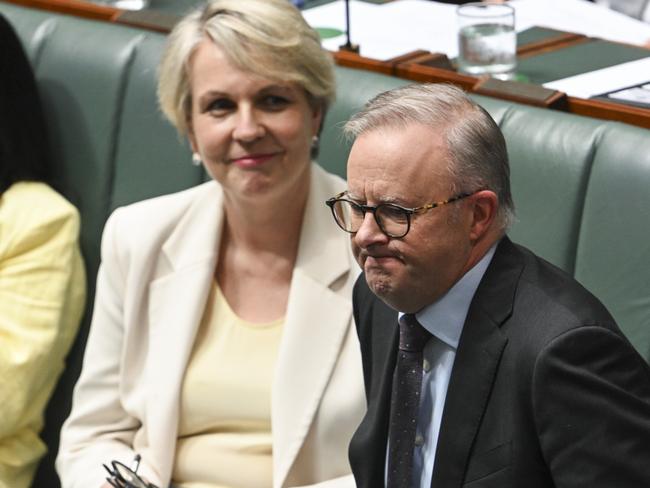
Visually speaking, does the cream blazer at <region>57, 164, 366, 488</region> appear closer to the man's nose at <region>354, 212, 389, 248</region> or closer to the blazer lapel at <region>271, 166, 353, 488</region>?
the blazer lapel at <region>271, 166, 353, 488</region>

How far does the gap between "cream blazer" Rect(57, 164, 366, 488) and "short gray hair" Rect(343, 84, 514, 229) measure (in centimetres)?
68

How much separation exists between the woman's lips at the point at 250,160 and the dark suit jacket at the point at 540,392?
2.30 ft

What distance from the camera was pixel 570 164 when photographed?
6.64 feet

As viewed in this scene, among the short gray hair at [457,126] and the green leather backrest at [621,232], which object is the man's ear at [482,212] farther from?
the green leather backrest at [621,232]

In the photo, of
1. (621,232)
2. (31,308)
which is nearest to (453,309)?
(621,232)

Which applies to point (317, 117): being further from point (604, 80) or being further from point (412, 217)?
point (412, 217)

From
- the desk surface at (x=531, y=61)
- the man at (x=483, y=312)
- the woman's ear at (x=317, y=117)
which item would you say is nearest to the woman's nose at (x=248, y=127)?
the woman's ear at (x=317, y=117)

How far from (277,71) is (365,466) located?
74cm

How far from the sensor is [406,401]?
154 centimetres

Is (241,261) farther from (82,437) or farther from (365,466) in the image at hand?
(365,466)

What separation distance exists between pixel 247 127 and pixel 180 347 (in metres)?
0.38

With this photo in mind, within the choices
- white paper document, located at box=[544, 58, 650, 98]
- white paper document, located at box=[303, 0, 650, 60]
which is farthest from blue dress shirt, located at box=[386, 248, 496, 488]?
white paper document, located at box=[303, 0, 650, 60]

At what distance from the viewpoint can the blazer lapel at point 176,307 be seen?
7.00 feet

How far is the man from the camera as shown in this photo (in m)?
1.33
